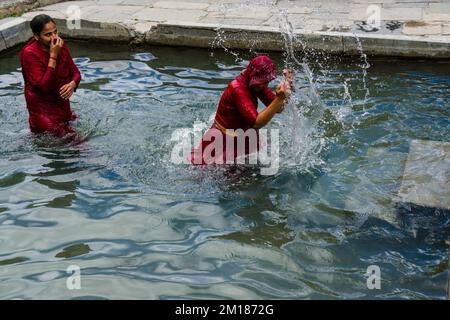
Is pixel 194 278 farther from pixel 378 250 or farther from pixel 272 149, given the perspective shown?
pixel 272 149

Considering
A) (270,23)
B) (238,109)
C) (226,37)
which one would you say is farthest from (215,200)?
(270,23)

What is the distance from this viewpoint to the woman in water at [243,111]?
5.22 meters

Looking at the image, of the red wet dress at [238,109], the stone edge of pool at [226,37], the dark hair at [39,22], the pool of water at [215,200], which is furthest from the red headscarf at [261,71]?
the stone edge of pool at [226,37]

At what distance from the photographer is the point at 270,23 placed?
9.72 meters

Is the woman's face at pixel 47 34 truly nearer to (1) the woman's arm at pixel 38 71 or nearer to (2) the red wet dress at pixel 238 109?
(1) the woman's arm at pixel 38 71

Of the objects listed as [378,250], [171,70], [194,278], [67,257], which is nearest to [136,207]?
[67,257]

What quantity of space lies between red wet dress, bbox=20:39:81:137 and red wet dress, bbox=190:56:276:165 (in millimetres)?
1640

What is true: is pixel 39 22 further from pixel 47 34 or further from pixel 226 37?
pixel 226 37

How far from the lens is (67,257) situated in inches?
191

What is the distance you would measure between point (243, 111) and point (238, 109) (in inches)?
3.1

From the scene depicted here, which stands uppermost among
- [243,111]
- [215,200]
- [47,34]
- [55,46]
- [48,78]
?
[47,34]

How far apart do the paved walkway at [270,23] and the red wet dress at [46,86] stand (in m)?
3.35

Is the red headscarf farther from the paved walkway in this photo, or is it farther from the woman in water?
the paved walkway

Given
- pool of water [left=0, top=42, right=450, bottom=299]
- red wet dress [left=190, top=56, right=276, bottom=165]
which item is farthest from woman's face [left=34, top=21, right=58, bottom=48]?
red wet dress [left=190, top=56, right=276, bottom=165]
